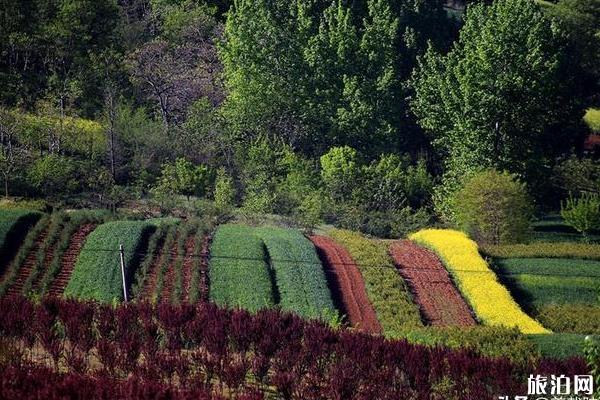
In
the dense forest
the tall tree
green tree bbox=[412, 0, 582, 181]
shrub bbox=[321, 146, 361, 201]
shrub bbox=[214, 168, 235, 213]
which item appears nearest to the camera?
shrub bbox=[214, 168, 235, 213]

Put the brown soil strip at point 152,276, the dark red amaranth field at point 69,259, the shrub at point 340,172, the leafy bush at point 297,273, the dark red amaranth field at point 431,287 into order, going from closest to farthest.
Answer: the leafy bush at point 297,273 → the brown soil strip at point 152,276 → the dark red amaranth field at point 69,259 → the dark red amaranth field at point 431,287 → the shrub at point 340,172

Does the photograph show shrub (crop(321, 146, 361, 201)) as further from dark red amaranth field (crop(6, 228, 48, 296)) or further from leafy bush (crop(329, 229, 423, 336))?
dark red amaranth field (crop(6, 228, 48, 296))

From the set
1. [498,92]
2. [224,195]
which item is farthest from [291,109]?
[498,92]

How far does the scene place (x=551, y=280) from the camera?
1188 inches

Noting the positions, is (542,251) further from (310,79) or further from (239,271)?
(310,79)

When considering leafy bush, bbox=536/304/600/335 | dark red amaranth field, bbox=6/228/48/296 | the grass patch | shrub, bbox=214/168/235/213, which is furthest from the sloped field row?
shrub, bbox=214/168/235/213

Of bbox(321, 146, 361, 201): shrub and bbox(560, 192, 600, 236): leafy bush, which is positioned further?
bbox(321, 146, 361, 201): shrub

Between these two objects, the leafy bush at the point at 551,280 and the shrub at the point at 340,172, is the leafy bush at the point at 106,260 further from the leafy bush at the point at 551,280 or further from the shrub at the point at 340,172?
the leafy bush at the point at 551,280

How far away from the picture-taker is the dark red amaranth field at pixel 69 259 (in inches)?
1051

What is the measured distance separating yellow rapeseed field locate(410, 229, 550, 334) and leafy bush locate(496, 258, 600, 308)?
1122 mm

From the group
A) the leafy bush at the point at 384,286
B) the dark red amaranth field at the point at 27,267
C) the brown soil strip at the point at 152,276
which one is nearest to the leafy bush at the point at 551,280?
the leafy bush at the point at 384,286

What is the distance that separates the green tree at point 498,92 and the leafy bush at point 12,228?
18.7 meters

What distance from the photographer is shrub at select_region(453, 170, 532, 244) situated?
35469 mm

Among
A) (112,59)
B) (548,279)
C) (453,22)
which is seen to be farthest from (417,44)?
(548,279)
